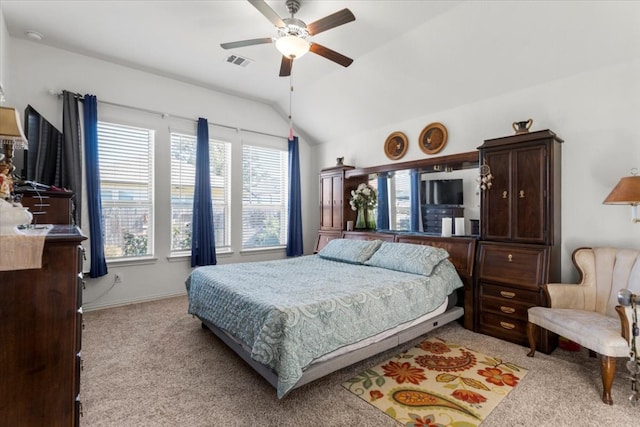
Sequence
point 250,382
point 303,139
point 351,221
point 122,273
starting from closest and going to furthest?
point 250,382 → point 122,273 → point 351,221 → point 303,139

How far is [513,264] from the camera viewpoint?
308 cm

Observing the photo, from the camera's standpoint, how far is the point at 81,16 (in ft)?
10.3

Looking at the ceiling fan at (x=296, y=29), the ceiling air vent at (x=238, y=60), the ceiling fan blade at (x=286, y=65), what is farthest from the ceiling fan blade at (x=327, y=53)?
the ceiling air vent at (x=238, y=60)

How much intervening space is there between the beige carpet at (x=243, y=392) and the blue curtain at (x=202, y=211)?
1.69 metres

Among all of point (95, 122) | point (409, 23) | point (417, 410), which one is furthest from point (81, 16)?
point (417, 410)

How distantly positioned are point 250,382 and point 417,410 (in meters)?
1.21

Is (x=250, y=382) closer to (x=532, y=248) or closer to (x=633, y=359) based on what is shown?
(x=633, y=359)

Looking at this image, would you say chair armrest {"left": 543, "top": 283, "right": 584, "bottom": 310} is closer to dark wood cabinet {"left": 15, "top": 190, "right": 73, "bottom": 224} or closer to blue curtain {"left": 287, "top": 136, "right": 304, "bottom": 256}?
blue curtain {"left": 287, "top": 136, "right": 304, "bottom": 256}

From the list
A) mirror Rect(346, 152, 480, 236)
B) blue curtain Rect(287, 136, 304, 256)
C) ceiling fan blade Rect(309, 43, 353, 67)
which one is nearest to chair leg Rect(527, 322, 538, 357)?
mirror Rect(346, 152, 480, 236)

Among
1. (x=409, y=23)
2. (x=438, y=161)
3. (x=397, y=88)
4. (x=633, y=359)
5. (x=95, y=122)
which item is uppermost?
(x=409, y=23)

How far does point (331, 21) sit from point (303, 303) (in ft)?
7.12

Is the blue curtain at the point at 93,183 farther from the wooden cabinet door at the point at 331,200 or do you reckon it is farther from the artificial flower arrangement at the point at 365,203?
the artificial flower arrangement at the point at 365,203

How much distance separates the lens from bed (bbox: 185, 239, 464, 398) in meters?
2.00

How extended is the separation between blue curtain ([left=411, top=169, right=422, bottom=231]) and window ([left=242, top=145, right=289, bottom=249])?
8.12ft
